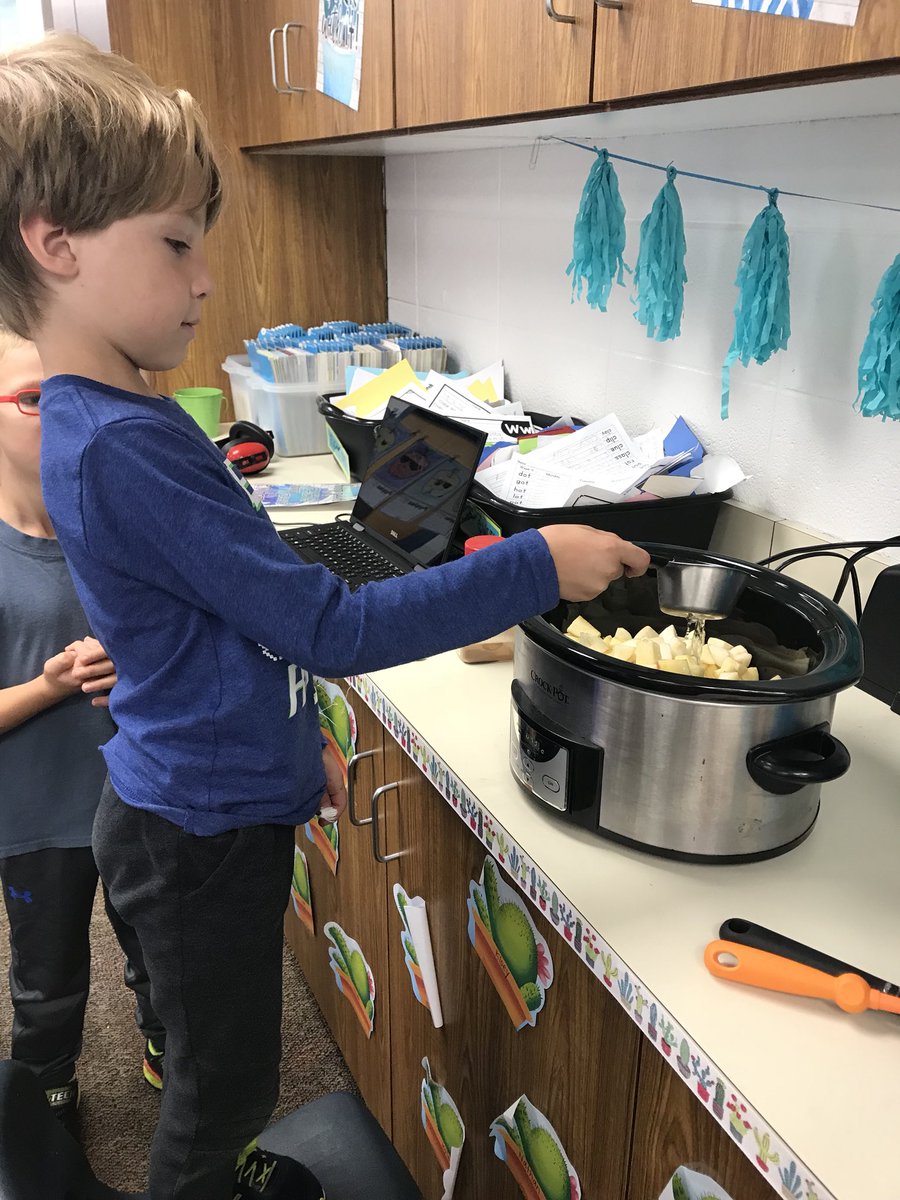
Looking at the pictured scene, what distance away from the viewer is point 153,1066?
5.05 feet

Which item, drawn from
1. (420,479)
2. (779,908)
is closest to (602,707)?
(779,908)

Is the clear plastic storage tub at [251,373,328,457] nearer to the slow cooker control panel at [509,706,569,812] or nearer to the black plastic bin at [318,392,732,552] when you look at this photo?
the black plastic bin at [318,392,732,552]

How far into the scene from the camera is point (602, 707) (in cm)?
77

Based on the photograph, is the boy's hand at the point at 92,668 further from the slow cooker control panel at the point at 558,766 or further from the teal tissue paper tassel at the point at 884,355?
the teal tissue paper tassel at the point at 884,355

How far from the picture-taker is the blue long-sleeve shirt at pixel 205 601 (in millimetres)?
717

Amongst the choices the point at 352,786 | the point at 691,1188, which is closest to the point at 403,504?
the point at 352,786

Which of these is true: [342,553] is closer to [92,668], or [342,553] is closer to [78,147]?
[92,668]

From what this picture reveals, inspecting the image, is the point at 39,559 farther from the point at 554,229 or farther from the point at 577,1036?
the point at 554,229

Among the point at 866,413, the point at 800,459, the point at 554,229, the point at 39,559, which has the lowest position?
the point at 39,559

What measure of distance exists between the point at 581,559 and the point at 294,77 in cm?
136

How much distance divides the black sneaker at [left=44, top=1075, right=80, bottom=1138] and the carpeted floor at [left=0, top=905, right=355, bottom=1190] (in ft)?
0.08

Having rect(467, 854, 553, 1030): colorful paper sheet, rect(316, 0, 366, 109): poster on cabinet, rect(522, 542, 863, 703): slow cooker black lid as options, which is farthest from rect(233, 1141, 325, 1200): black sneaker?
rect(316, 0, 366, 109): poster on cabinet

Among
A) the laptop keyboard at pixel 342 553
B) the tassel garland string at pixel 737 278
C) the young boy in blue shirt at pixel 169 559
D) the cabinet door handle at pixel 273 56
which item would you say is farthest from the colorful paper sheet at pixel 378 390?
the young boy in blue shirt at pixel 169 559

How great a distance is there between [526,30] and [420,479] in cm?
58
